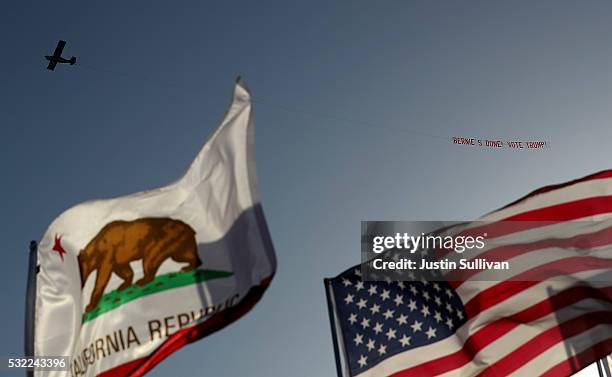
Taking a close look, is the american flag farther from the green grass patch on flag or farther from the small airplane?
the small airplane

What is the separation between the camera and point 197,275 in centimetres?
791

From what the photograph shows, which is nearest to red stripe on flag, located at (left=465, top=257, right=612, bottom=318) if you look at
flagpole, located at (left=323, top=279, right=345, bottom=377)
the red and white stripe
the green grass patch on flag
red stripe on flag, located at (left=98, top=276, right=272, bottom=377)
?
the red and white stripe

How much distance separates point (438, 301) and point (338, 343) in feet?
5.81

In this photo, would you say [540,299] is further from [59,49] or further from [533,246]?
[59,49]

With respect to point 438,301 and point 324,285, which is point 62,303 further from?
point 438,301

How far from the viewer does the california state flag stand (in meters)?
7.63

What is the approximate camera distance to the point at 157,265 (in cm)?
807

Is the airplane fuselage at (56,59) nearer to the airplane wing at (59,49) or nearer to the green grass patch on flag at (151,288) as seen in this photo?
the airplane wing at (59,49)

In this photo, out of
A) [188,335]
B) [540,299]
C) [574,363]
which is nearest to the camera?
[188,335]

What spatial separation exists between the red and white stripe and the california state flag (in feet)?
12.9

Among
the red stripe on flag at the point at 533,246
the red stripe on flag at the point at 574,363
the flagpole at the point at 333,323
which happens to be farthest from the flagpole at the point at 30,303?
the red stripe on flag at the point at 574,363

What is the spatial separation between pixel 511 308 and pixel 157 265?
19.1ft

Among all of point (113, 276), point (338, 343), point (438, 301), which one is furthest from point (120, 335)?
point (438, 301)

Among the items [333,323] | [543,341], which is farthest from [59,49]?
[543,341]
